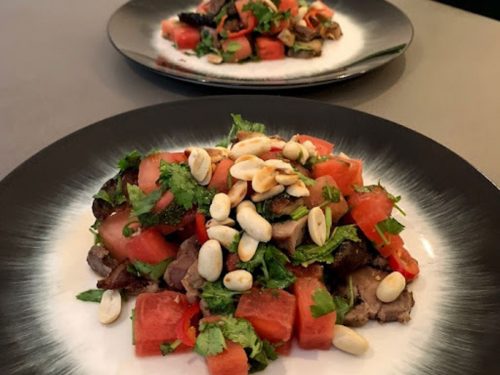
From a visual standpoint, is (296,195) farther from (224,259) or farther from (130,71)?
(130,71)

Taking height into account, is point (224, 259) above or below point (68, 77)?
above

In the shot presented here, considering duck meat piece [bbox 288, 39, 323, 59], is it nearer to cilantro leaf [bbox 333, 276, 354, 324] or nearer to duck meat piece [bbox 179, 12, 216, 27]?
duck meat piece [bbox 179, 12, 216, 27]

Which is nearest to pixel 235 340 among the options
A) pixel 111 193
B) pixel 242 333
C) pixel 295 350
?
pixel 242 333

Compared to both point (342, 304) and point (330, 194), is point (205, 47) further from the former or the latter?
point (342, 304)

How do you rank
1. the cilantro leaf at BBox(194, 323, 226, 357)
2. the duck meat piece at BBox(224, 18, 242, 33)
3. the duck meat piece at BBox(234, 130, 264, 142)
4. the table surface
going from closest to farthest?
1. the cilantro leaf at BBox(194, 323, 226, 357)
2. the duck meat piece at BBox(234, 130, 264, 142)
3. the table surface
4. the duck meat piece at BBox(224, 18, 242, 33)

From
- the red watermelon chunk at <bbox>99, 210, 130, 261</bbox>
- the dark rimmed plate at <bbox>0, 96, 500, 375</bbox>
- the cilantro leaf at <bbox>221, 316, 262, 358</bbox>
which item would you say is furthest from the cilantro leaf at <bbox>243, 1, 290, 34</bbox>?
the cilantro leaf at <bbox>221, 316, 262, 358</bbox>

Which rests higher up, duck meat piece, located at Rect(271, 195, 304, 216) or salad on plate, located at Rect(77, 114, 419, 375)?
duck meat piece, located at Rect(271, 195, 304, 216)

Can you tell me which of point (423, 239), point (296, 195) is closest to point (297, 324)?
point (296, 195)
